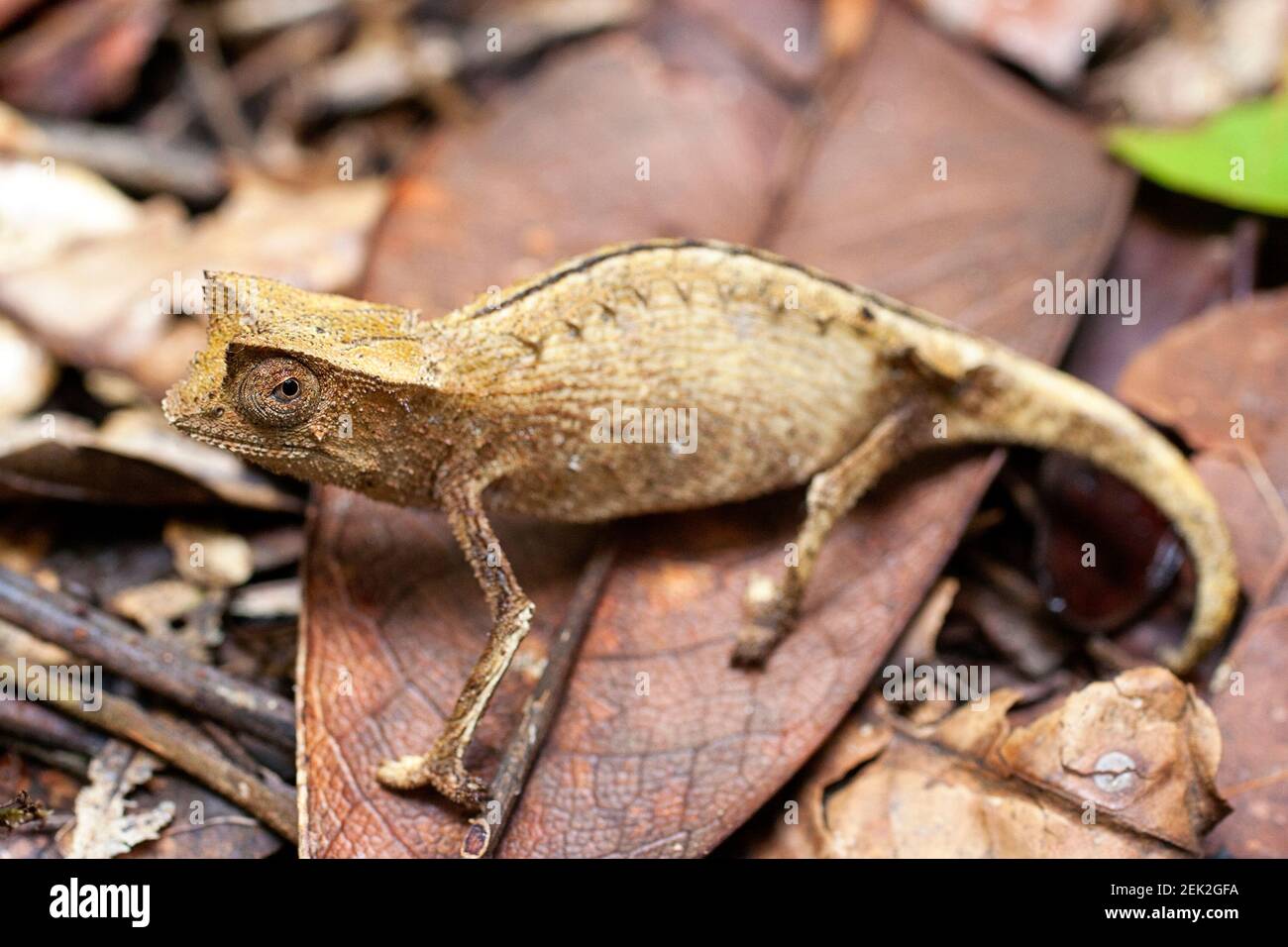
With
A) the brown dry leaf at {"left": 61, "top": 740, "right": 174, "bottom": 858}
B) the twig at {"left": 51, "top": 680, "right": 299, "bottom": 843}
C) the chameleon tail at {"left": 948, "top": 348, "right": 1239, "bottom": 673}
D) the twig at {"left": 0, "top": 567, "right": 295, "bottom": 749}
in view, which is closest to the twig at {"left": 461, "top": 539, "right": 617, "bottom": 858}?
the twig at {"left": 51, "top": 680, "right": 299, "bottom": 843}

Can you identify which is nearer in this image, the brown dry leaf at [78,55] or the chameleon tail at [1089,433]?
the chameleon tail at [1089,433]

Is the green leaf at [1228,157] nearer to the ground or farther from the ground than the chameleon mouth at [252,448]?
farther from the ground

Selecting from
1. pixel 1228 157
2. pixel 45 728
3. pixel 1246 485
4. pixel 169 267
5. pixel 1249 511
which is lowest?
pixel 45 728

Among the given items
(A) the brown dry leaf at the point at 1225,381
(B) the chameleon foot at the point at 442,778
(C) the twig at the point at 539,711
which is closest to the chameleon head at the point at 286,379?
(C) the twig at the point at 539,711

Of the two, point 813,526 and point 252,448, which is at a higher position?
point 252,448

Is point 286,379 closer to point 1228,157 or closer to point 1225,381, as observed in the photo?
point 1225,381

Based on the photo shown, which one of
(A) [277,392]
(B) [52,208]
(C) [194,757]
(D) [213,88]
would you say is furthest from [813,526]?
(D) [213,88]

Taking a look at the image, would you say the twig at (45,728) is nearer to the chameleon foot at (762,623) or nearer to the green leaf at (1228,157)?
the chameleon foot at (762,623)
